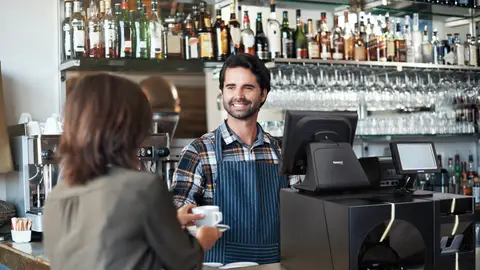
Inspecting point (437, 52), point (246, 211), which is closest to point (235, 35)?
point (246, 211)

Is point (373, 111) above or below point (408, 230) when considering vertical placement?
above

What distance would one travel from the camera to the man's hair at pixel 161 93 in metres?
3.74

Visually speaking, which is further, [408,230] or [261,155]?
[261,155]

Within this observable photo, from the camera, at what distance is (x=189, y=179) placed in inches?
96.6

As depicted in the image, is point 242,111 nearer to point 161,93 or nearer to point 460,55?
point 161,93

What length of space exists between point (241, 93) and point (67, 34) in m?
1.24

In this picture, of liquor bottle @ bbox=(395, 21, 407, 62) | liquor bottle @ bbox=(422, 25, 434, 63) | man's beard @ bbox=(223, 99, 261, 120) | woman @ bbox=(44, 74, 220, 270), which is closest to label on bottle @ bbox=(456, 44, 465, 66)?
liquor bottle @ bbox=(422, 25, 434, 63)

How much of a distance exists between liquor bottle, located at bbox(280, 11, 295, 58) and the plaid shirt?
1.25 metres

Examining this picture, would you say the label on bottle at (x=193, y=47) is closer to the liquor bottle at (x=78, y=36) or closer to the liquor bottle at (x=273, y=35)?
the liquor bottle at (x=273, y=35)

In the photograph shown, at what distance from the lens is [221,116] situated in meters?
3.90

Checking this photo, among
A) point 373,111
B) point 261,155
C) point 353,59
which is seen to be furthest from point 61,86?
point 373,111

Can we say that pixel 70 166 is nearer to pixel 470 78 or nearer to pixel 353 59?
pixel 353 59

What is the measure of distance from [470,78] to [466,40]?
0.35 meters

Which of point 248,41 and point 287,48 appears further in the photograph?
point 287,48
